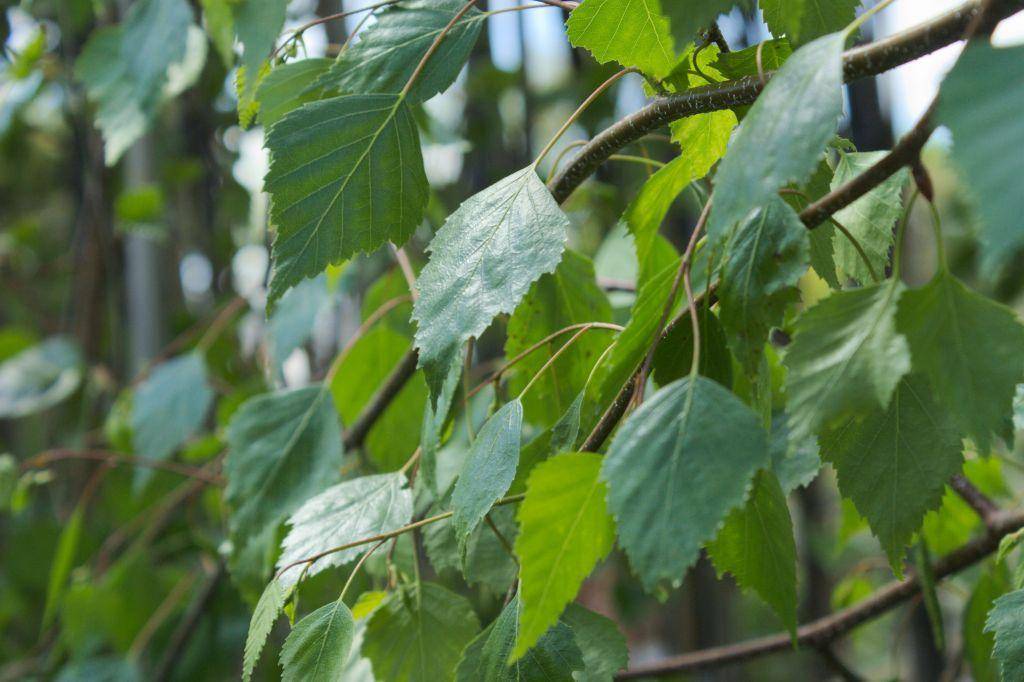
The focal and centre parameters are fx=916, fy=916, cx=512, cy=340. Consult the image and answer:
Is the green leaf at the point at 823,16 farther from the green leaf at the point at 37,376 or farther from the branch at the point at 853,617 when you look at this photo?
the green leaf at the point at 37,376

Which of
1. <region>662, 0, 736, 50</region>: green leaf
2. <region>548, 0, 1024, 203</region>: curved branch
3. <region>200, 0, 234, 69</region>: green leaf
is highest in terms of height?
<region>200, 0, 234, 69</region>: green leaf

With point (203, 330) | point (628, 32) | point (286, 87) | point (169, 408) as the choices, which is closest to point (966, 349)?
point (628, 32)

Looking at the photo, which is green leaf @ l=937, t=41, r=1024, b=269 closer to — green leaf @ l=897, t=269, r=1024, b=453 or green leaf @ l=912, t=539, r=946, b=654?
green leaf @ l=897, t=269, r=1024, b=453

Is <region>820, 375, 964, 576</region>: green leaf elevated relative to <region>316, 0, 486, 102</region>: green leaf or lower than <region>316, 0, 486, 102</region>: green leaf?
lower

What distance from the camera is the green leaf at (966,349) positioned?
7.3 inches

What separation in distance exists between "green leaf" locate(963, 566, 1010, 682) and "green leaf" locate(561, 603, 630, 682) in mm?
189

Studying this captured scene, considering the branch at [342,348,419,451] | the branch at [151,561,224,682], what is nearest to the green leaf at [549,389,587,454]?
the branch at [342,348,419,451]

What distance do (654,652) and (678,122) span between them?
1189 mm

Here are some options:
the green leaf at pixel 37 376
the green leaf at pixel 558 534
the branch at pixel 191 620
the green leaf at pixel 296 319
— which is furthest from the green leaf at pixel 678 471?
the green leaf at pixel 37 376

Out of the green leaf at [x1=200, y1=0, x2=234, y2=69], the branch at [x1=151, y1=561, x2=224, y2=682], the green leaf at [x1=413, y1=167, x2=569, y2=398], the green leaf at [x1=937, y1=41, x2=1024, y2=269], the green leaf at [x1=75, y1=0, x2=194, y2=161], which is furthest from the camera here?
the branch at [x1=151, y1=561, x2=224, y2=682]

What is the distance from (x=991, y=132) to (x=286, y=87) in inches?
9.6

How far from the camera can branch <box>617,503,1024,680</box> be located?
0.39 metres

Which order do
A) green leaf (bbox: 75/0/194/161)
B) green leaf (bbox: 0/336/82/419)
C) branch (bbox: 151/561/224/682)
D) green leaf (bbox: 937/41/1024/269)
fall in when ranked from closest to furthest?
green leaf (bbox: 937/41/1024/269) < green leaf (bbox: 75/0/194/161) < branch (bbox: 151/561/224/682) < green leaf (bbox: 0/336/82/419)

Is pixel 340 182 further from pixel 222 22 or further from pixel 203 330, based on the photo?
pixel 203 330
